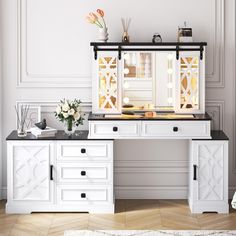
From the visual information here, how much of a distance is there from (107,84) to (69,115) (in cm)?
46

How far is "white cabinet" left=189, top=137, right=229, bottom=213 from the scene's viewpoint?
18.5 feet

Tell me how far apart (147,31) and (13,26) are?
1269 mm

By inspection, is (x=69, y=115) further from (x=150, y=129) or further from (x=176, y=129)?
(x=176, y=129)

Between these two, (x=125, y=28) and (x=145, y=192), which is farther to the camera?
(x=145, y=192)

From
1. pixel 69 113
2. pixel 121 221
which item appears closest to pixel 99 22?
pixel 69 113

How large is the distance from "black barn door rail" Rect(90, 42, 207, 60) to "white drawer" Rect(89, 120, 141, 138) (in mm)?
645

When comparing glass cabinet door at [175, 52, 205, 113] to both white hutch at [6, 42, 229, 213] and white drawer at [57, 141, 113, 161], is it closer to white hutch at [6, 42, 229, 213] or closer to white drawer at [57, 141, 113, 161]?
white hutch at [6, 42, 229, 213]

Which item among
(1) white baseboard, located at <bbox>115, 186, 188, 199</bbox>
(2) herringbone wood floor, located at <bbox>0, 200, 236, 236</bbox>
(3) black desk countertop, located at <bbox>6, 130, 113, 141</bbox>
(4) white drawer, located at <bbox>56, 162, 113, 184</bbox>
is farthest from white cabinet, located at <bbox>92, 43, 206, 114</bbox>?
(2) herringbone wood floor, located at <bbox>0, 200, 236, 236</bbox>

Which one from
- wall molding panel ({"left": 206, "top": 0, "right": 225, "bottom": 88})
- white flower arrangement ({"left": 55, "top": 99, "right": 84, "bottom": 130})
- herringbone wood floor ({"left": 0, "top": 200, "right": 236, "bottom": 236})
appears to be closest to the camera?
herringbone wood floor ({"left": 0, "top": 200, "right": 236, "bottom": 236})

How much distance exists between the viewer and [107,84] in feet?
19.1

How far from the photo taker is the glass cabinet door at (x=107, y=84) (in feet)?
19.0

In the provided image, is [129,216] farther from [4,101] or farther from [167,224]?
[4,101]

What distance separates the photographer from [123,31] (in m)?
5.94

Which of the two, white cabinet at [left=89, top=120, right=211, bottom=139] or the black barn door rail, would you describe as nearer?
white cabinet at [left=89, top=120, right=211, bottom=139]
